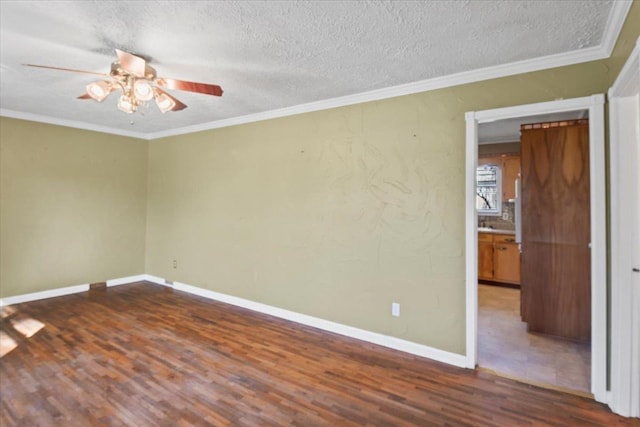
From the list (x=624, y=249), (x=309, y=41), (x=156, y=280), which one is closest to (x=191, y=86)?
(x=309, y=41)

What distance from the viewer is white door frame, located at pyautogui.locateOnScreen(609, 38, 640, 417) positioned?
198 cm

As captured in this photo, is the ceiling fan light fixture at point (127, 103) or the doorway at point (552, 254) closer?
the ceiling fan light fixture at point (127, 103)

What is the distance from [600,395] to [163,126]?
554 cm

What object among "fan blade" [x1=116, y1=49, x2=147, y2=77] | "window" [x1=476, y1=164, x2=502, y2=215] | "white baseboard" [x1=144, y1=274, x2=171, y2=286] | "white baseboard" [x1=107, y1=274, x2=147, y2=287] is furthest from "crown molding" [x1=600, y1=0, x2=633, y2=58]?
"white baseboard" [x1=107, y1=274, x2=147, y2=287]

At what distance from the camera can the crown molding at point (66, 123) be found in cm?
409

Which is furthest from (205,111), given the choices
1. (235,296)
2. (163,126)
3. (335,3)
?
(335,3)

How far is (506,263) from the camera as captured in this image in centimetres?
527

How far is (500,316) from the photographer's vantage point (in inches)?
157

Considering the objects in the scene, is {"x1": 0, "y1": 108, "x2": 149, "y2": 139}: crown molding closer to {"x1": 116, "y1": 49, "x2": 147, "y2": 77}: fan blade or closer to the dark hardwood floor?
the dark hardwood floor

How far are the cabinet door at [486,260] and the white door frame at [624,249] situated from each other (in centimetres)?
341

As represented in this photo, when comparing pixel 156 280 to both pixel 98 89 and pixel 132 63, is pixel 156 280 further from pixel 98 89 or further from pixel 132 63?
pixel 132 63

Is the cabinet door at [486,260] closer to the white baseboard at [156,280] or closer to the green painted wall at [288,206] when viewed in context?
the green painted wall at [288,206]

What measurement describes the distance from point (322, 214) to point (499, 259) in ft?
11.5

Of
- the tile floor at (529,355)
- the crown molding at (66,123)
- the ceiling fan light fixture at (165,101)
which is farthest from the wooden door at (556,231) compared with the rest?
the crown molding at (66,123)
